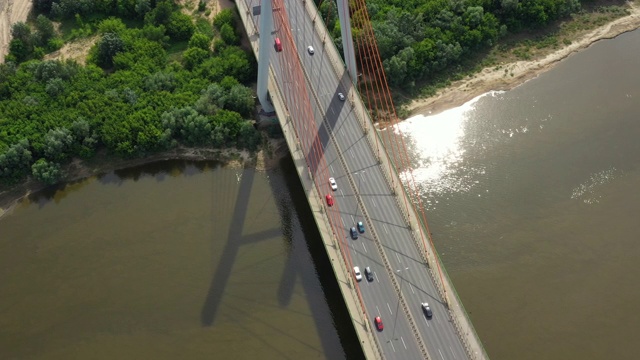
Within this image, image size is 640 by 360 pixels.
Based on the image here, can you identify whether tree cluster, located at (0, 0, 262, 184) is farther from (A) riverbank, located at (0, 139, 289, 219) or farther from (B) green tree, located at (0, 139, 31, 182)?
(A) riverbank, located at (0, 139, 289, 219)

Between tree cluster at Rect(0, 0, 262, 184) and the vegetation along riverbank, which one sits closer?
tree cluster at Rect(0, 0, 262, 184)

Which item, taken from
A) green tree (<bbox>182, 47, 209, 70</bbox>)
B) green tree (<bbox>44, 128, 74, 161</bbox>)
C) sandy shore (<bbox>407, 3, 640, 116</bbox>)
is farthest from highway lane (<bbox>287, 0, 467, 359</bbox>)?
green tree (<bbox>44, 128, 74, 161</bbox>)

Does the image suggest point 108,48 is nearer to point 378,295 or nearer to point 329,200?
point 329,200

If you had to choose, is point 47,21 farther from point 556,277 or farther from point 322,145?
point 556,277


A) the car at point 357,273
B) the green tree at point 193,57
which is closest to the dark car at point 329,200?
the car at point 357,273

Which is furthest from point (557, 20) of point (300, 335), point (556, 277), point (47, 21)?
point (47, 21)

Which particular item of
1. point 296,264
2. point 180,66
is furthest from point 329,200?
point 180,66
